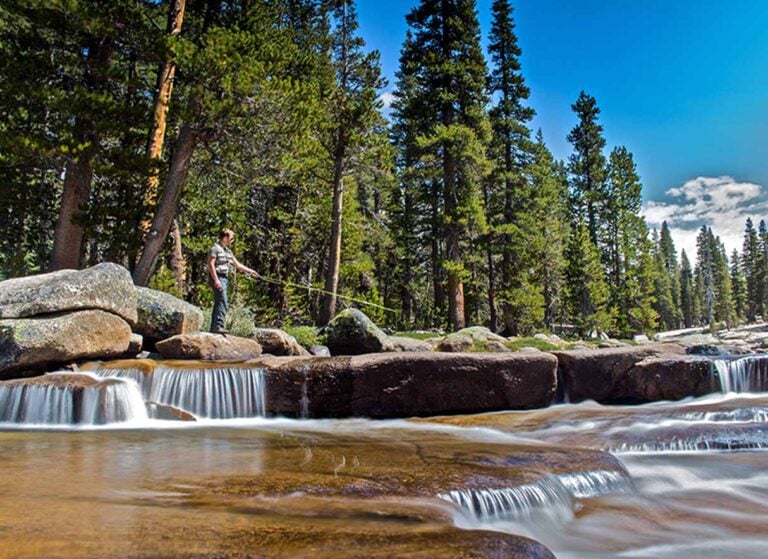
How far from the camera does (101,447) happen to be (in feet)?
18.3

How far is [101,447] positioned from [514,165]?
2661 cm

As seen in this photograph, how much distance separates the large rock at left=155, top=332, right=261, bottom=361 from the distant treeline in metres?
3.74

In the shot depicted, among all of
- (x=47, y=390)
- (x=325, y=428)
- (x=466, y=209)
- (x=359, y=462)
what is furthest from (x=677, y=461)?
(x=466, y=209)

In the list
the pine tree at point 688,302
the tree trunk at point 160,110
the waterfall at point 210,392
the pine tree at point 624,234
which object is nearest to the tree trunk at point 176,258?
the tree trunk at point 160,110

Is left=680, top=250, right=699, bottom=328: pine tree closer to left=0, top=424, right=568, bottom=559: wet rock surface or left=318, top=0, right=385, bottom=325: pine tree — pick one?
left=318, top=0, right=385, bottom=325: pine tree

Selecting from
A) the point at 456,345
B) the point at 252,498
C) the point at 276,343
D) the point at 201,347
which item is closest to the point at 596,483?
the point at 252,498

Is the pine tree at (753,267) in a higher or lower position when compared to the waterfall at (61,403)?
higher

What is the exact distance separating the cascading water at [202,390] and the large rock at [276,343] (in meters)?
2.96

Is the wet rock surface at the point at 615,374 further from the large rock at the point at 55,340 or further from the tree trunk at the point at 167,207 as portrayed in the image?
the tree trunk at the point at 167,207

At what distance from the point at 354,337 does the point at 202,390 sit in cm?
516

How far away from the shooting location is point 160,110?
43.4 feet

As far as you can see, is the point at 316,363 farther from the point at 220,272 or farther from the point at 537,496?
the point at 537,496

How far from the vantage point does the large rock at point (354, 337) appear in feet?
42.6

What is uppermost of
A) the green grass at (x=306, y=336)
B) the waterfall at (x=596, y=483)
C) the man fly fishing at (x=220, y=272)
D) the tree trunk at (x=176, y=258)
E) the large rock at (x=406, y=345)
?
the tree trunk at (x=176, y=258)
